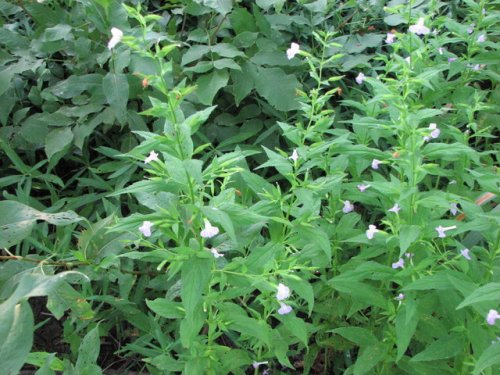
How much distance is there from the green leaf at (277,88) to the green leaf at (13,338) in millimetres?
1584

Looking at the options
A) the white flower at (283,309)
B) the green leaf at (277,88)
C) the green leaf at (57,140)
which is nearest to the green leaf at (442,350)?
the white flower at (283,309)

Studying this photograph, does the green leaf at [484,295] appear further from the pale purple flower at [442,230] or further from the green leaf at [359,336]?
the green leaf at [359,336]

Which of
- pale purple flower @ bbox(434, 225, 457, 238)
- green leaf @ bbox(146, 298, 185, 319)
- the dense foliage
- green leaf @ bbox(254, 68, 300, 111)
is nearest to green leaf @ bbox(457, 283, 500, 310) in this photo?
the dense foliage

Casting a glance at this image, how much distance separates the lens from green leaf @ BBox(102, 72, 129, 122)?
2.25m

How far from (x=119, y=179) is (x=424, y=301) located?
144cm

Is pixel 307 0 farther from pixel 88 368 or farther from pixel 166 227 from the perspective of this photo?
pixel 88 368

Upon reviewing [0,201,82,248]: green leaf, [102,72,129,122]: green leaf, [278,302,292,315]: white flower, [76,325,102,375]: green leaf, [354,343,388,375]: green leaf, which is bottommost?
[354,343,388,375]: green leaf

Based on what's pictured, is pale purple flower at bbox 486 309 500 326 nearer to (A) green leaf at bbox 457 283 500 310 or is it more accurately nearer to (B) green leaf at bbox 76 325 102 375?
(A) green leaf at bbox 457 283 500 310

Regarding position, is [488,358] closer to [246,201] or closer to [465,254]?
[465,254]

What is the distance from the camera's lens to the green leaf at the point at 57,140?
7.72 ft

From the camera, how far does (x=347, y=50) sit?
2.77 meters

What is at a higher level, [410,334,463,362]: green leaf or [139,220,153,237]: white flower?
[139,220,153,237]: white flower

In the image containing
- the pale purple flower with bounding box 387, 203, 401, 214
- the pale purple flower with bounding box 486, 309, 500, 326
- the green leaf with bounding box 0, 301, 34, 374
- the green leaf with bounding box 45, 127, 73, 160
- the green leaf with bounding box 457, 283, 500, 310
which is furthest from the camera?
the green leaf with bounding box 45, 127, 73, 160

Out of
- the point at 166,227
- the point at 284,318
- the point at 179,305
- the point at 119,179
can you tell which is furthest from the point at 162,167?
the point at 119,179
